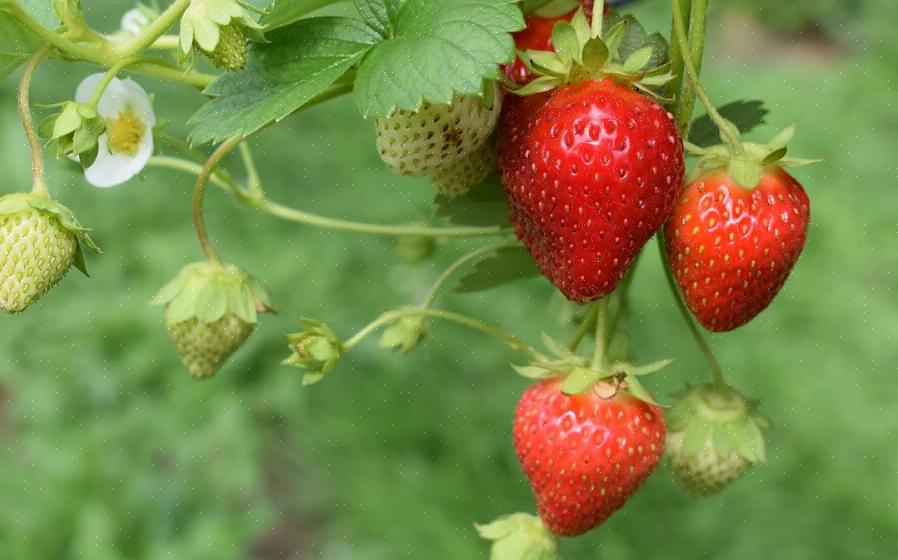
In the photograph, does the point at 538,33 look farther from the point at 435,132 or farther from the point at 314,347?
the point at 314,347

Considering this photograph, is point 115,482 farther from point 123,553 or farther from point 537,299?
point 537,299

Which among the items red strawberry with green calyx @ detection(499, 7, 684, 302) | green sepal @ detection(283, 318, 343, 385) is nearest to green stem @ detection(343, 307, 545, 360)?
green sepal @ detection(283, 318, 343, 385)

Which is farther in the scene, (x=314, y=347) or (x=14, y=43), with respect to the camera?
(x=314, y=347)

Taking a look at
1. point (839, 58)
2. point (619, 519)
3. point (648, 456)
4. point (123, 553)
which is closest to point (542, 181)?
point (648, 456)

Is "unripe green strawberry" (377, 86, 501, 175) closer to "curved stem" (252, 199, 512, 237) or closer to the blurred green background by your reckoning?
"curved stem" (252, 199, 512, 237)

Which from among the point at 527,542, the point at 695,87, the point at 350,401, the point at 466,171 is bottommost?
the point at 350,401

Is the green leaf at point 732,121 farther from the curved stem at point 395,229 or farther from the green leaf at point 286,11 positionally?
the green leaf at point 286,11

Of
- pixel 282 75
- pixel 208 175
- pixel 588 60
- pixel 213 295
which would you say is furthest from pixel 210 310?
pixel 588 60
